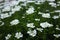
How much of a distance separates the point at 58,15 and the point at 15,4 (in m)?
1.08

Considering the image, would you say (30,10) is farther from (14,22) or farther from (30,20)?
(14,22)

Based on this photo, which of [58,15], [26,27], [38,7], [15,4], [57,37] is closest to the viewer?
[57,37]

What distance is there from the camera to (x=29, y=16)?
→ 3.85 m

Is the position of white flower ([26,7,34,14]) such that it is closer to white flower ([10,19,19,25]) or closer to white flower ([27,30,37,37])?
white flower ([10,19,19,25])

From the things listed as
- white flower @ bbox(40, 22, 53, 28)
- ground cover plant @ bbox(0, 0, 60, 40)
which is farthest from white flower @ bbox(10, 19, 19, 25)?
white flower @ bbox(40, 22, 53, 28)

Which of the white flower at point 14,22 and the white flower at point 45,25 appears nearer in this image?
the white flower at point 45,25

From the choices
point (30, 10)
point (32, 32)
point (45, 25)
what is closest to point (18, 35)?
point (32, 32)

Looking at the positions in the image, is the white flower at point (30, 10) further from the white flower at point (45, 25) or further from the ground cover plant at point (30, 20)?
the white flower at point (45, 25)

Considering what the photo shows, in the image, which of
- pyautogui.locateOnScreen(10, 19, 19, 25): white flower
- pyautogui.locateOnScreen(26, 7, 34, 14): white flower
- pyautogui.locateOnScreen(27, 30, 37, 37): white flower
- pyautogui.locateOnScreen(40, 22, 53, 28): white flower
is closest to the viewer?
pyautogui.locateOnScreen(27, 30, 37, 37): white flower

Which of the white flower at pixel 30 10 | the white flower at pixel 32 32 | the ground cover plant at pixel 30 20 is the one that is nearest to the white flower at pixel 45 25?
the ground cover plant at pixel 30 20

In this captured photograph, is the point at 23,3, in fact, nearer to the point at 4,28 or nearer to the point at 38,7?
the point at 38,7

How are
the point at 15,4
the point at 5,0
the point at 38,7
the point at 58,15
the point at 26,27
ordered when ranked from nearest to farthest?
the point at 26,27 < the point at 58,15 < the point at 38,7 < the point at 15,4 < the point at 5,0

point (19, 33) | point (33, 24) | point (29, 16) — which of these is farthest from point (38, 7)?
point (19, 33)

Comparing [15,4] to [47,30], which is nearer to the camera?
[47,30]
